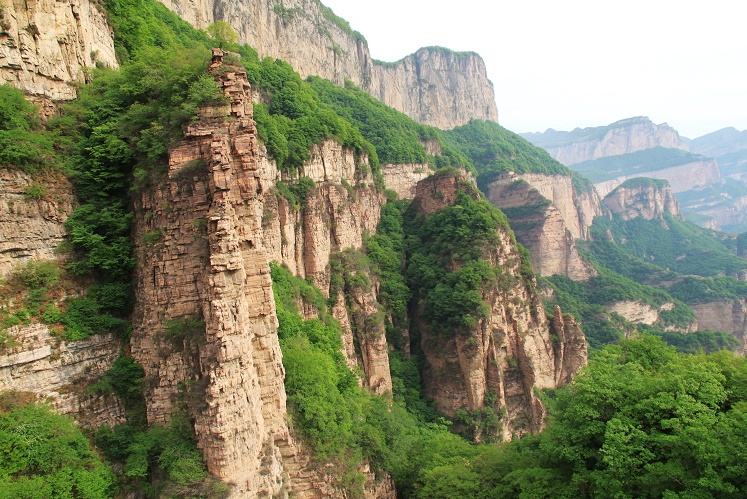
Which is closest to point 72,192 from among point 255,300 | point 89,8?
point 255,300

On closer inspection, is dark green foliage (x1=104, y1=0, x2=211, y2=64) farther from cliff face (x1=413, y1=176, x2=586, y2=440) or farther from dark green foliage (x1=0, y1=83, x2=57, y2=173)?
cliff face (x1=413, y1=176, x2=586, y2=440)

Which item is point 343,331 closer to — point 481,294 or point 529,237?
point 481,294

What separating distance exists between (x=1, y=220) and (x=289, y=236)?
66.1ft

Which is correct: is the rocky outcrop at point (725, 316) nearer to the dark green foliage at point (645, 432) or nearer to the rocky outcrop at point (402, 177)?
the rocky outcrop at point (402, 177)

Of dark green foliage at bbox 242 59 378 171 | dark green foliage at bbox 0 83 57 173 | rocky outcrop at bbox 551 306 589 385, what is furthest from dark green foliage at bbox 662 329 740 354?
dark green foliage at bbox 0 83 57 173

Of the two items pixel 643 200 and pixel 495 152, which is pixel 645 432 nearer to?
pixel 495 152

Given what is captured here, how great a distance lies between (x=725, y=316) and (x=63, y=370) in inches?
3730

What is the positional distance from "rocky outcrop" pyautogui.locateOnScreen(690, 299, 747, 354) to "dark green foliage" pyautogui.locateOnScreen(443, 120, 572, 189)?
131 ft

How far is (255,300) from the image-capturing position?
17.7 m

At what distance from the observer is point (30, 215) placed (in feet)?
50.3

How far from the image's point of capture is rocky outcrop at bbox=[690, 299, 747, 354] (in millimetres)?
76438

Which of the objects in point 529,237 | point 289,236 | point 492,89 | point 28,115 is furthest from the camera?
point 492,89

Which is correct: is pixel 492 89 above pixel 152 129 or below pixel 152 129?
above

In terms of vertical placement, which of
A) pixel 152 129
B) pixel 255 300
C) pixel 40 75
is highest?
pixel 40 75
